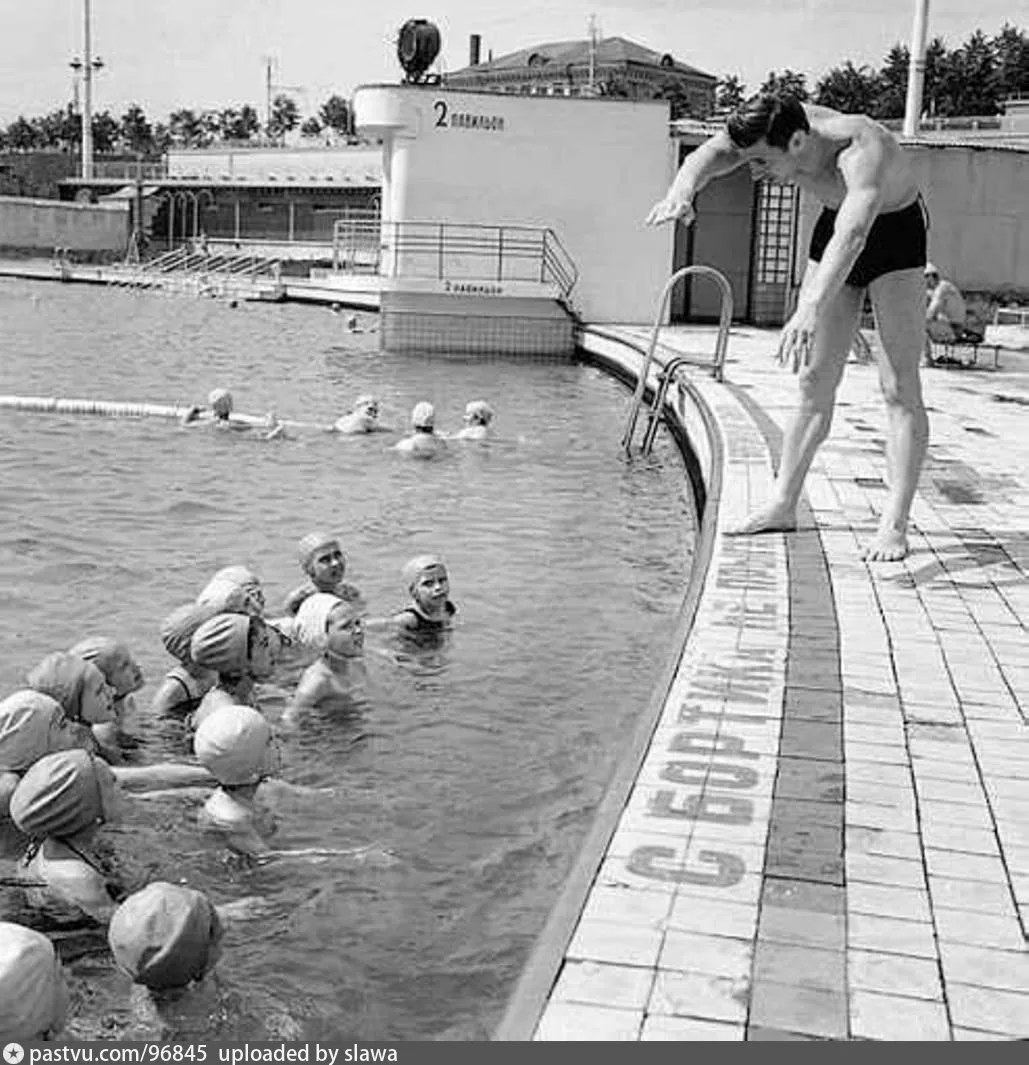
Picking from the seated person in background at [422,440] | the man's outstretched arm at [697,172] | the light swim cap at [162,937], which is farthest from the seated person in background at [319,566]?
the seated person in background at [422,440]

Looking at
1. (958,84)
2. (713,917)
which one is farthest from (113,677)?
(958,84)

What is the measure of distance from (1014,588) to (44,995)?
500 centimetres

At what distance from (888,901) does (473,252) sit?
22.5m

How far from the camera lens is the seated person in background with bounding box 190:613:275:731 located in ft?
18.4

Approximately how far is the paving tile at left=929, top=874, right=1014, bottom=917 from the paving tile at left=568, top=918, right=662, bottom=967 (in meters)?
0.78

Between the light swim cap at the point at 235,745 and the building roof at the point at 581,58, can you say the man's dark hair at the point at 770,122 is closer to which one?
the light swim cap at the point at 235,745

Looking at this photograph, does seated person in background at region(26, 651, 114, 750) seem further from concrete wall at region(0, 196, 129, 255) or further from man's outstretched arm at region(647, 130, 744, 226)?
concrete wall at region(0, 196, 129, 255)

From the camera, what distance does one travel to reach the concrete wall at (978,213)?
2411cm

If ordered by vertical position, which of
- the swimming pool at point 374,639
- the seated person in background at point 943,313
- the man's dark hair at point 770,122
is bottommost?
the swimming pool at point 374,639

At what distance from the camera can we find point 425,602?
24.0ft

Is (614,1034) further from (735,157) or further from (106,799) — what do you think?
(735,157)

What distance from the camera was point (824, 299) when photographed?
6.39 meters

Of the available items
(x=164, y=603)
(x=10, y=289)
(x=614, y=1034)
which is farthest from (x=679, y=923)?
(x=10, y=289)

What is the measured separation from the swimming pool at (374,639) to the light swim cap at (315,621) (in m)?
0.24
